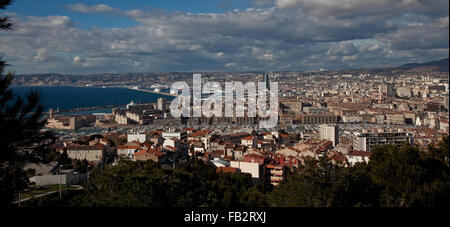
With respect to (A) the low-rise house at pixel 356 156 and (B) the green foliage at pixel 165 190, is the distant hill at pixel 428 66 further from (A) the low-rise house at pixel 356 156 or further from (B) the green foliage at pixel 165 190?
(B) the green foliage at pixel 165 190

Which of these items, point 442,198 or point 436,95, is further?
point 436,95

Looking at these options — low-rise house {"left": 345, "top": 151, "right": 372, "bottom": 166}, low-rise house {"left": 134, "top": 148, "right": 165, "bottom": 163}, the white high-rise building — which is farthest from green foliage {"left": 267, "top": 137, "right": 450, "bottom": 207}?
the white high-rise building

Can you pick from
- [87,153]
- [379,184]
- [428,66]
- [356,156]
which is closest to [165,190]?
[379,184]

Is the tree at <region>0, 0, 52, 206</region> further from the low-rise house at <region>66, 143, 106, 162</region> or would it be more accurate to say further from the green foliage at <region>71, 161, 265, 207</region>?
the low-rise house at <region>66, 143, 106, 162</region>

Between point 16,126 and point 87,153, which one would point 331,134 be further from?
point 16,126
